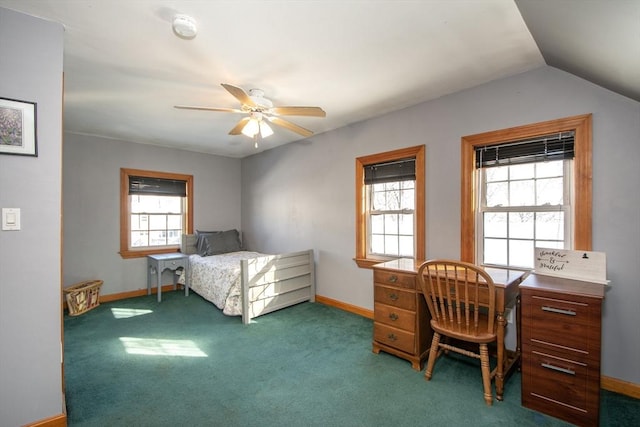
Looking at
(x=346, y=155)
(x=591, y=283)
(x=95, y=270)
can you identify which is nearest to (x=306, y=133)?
(x=346, y=155)

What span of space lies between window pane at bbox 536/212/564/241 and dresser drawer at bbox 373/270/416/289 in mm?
1129

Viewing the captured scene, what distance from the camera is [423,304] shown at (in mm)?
2422

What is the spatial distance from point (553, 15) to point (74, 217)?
538 cm

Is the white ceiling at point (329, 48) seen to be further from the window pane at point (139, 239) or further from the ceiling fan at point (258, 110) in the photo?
the window pane at point (139, 239)

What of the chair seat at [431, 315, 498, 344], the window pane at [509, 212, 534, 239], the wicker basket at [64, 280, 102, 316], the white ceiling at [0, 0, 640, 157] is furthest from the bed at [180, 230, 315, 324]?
the window pane at [509, 212, 534, 239]

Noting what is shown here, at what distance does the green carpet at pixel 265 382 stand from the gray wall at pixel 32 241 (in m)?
0.39

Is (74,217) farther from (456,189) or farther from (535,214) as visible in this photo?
(535,214)

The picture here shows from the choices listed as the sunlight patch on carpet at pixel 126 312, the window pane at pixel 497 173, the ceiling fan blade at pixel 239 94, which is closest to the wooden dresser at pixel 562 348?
the window pane at pixel 497 173

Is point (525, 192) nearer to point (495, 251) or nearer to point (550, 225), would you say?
point (550, 225)

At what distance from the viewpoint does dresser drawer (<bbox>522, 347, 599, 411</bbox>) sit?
1.66m

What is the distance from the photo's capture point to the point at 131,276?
4402 millimetres

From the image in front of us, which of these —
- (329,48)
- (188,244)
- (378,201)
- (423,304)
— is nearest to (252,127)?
(329,48)

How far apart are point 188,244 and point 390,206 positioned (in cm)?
346

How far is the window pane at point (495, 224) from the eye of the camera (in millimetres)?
2551
